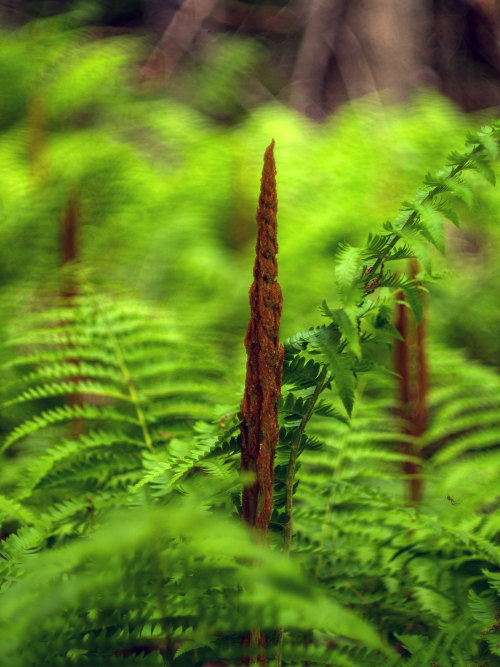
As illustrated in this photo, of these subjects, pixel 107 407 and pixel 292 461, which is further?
pixel 107 407

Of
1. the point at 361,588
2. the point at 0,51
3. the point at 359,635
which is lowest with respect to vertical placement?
the point at 361,588

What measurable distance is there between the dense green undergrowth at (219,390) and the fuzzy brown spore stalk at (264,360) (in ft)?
0.20

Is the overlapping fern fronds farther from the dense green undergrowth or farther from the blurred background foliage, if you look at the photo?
the blurred background foliage

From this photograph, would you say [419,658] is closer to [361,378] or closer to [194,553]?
[194,553]

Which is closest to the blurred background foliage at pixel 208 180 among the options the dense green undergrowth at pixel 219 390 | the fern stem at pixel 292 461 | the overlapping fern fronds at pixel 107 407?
the dense green undergrowth at pixel 219 390

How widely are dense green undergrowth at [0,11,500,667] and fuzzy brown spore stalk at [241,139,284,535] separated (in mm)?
60

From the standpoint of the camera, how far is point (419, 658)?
2.30ft

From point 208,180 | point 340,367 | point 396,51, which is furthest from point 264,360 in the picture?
point 396,51

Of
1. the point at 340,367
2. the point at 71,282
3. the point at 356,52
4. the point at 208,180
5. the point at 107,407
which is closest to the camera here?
the point at 340,367

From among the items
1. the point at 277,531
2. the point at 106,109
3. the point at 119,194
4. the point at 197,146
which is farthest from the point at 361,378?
the point at 106,109

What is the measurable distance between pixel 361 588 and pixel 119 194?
1739mm

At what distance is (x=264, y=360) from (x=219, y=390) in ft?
1.91

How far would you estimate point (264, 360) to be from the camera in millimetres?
660

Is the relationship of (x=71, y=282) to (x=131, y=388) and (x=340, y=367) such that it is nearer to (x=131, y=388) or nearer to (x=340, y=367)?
(x=131, y=388)
